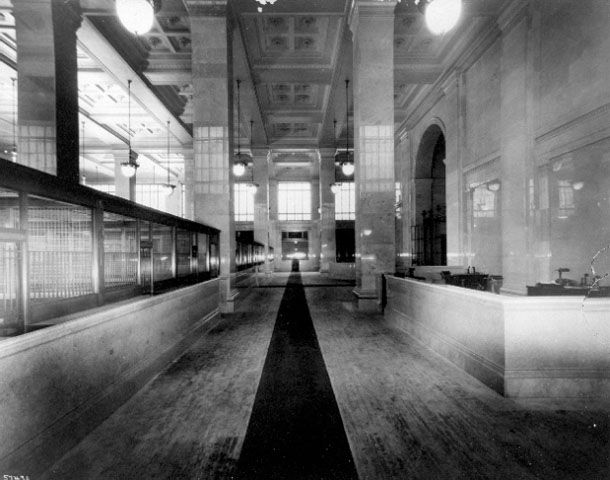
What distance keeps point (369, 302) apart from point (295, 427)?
588 centimetres

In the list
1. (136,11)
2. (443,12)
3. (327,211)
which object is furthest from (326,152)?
(136,11)

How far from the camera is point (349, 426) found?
122 inches

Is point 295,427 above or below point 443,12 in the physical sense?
below

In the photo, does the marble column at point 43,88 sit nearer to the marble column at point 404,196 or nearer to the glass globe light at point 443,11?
the glass globe light at point 443,11

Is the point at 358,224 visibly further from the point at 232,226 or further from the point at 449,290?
the point at 449,290

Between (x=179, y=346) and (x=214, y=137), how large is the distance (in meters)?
5.56

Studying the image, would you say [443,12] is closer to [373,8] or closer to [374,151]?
[374,151]

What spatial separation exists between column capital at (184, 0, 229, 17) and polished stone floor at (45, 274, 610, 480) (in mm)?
8151

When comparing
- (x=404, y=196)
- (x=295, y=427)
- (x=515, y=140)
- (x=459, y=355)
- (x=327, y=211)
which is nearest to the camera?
(x=295, y=427)

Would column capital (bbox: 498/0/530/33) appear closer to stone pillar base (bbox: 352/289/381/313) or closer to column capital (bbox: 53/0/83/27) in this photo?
stone pillar base (bbox: 352/289/381/313)

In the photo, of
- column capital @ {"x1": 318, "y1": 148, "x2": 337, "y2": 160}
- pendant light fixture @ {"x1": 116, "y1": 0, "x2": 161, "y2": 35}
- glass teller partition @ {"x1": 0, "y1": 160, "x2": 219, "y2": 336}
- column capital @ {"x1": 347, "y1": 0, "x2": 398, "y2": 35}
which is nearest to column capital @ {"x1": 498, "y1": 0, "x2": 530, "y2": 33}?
column capital @ {"x1": 347, "y1": 0, "x2": 398, "y2": 35}

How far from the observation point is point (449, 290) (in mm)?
4859

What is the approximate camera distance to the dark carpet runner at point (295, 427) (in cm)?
250

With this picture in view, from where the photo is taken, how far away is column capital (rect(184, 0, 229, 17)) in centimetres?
854
